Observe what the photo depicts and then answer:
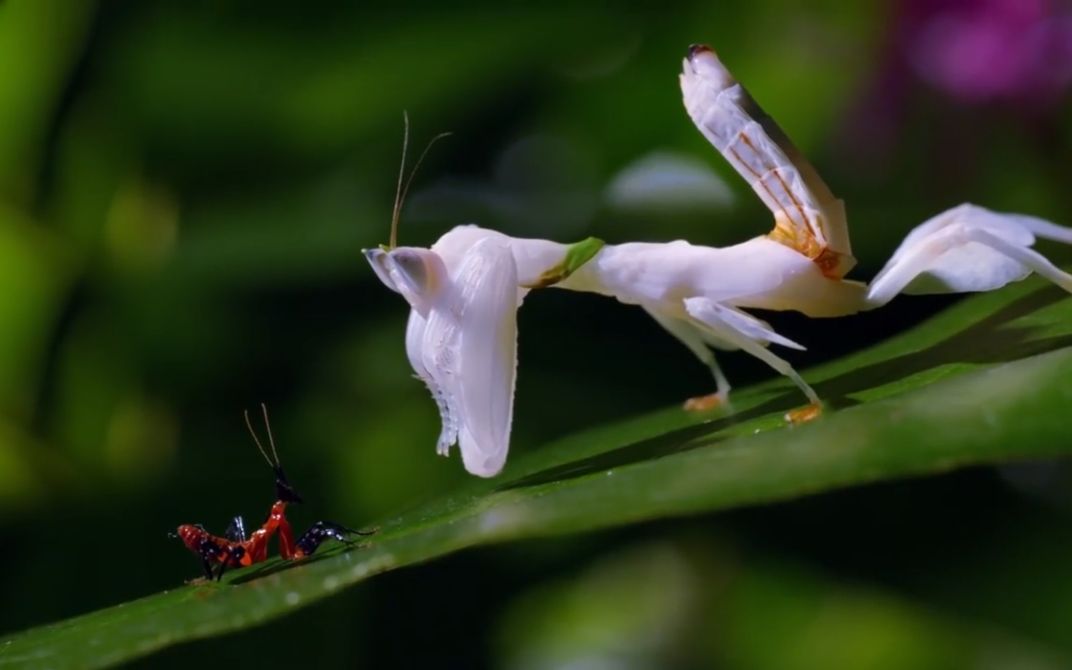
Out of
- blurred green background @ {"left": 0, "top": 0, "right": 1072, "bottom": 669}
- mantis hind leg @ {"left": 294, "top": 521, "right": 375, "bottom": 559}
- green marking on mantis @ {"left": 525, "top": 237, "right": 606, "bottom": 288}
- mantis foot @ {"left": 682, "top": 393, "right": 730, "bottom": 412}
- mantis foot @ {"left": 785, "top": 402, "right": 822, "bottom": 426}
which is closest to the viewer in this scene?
mantis foot @ {"left": 785, "top": 402, "right": 822, "bottom": 426}

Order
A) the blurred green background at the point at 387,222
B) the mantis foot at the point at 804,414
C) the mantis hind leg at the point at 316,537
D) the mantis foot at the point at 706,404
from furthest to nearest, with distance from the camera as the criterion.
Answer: the blurred green background at the point at 387,222 → the mantis foot at the point at 706,404 → the mantis hind leg at the point at 316,537 → the mantis foot at the point at 804,414

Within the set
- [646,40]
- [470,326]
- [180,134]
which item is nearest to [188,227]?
[180,134]

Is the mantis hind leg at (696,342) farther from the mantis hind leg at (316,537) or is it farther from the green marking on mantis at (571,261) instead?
the mantis hind leg at (316,537)

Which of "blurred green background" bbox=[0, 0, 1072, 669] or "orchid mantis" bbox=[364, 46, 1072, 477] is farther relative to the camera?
"blurred green background" bbox=[0, 0, 1072, 669]

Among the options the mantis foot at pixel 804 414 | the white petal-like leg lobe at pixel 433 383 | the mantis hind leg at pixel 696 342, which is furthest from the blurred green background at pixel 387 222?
the mantis foot at pixel 804 414

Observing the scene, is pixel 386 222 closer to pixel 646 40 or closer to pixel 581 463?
pixel 646 40

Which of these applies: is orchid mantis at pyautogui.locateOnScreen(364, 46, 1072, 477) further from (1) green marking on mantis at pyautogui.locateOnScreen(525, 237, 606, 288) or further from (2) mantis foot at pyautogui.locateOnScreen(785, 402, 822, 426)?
(2) mantis foot at pyautogui.locateOnScreen(785, 402, 822, 426)

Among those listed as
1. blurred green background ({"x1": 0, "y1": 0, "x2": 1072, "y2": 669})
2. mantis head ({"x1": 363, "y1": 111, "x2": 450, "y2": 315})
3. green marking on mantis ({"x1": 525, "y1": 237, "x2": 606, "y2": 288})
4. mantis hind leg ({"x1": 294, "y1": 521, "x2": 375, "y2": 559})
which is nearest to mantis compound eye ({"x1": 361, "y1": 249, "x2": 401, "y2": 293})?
mantis head ({"x1": 363, "y1": 111, "x2": 450, "y2": 315})

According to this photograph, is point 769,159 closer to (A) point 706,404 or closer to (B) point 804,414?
(A) point 706,404
